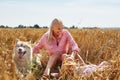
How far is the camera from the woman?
5.02 m

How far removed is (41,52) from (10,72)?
3.37m

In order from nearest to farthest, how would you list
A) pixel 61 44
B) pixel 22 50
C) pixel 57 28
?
pixel 22 50
pixel 57 28
pixel 61 44

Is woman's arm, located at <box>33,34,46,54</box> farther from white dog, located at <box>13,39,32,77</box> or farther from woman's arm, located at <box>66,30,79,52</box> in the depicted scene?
white dog, located at <box>13,39,32,77</box>

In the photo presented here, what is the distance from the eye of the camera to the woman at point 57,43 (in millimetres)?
5016

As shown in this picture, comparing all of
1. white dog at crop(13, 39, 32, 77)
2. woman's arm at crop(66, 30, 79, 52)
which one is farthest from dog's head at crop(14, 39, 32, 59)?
woman's arm at crop(66, 30, 79, 52)

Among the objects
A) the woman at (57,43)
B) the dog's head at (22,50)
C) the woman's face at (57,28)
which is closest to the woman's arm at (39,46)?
the woman at (57,43)

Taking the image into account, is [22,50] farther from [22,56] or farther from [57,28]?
[57,28]

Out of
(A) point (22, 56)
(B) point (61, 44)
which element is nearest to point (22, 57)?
(A) point (22, 56)

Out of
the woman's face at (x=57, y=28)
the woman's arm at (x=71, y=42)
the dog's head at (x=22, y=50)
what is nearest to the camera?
the dog's head at (x=22, y=50)

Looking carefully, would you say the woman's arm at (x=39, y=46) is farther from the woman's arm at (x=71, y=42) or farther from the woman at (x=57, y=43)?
the woman's arm at (x=71, y=42)

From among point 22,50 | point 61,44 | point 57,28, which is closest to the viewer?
point 22,50

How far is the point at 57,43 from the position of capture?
207 inches

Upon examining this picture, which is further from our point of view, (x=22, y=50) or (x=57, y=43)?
(x=57, y=43)

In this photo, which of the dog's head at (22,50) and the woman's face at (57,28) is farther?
the woman's face at (57,28)
